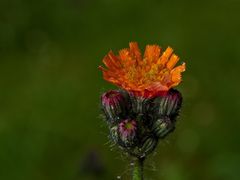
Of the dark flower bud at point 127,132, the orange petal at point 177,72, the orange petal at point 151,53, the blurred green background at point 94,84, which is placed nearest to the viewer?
the dark flower bud at point 127,132

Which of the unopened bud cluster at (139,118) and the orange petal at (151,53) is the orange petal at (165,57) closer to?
the orange petal at (151,53)

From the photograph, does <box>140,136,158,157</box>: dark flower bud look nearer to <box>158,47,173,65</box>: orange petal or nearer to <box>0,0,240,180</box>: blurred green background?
<box>158,47,173,65</box>: orange petal

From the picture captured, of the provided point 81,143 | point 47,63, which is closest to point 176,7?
point 47,63

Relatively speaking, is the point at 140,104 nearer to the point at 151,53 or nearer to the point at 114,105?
the point at 114,105

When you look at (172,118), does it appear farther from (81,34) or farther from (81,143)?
(81,34)

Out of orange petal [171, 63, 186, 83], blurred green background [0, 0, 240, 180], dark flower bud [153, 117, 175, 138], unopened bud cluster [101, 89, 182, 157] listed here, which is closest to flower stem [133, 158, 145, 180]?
unopened bud cluster [101, 89, 182, 157]

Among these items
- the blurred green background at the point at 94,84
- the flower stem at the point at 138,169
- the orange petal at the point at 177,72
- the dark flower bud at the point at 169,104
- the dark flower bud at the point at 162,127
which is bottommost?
the flower stem at the point at 138,169

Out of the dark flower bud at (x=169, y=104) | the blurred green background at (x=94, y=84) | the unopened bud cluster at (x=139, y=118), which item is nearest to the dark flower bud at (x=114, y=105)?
the unopened bud cluster at (x=139, y=118)
